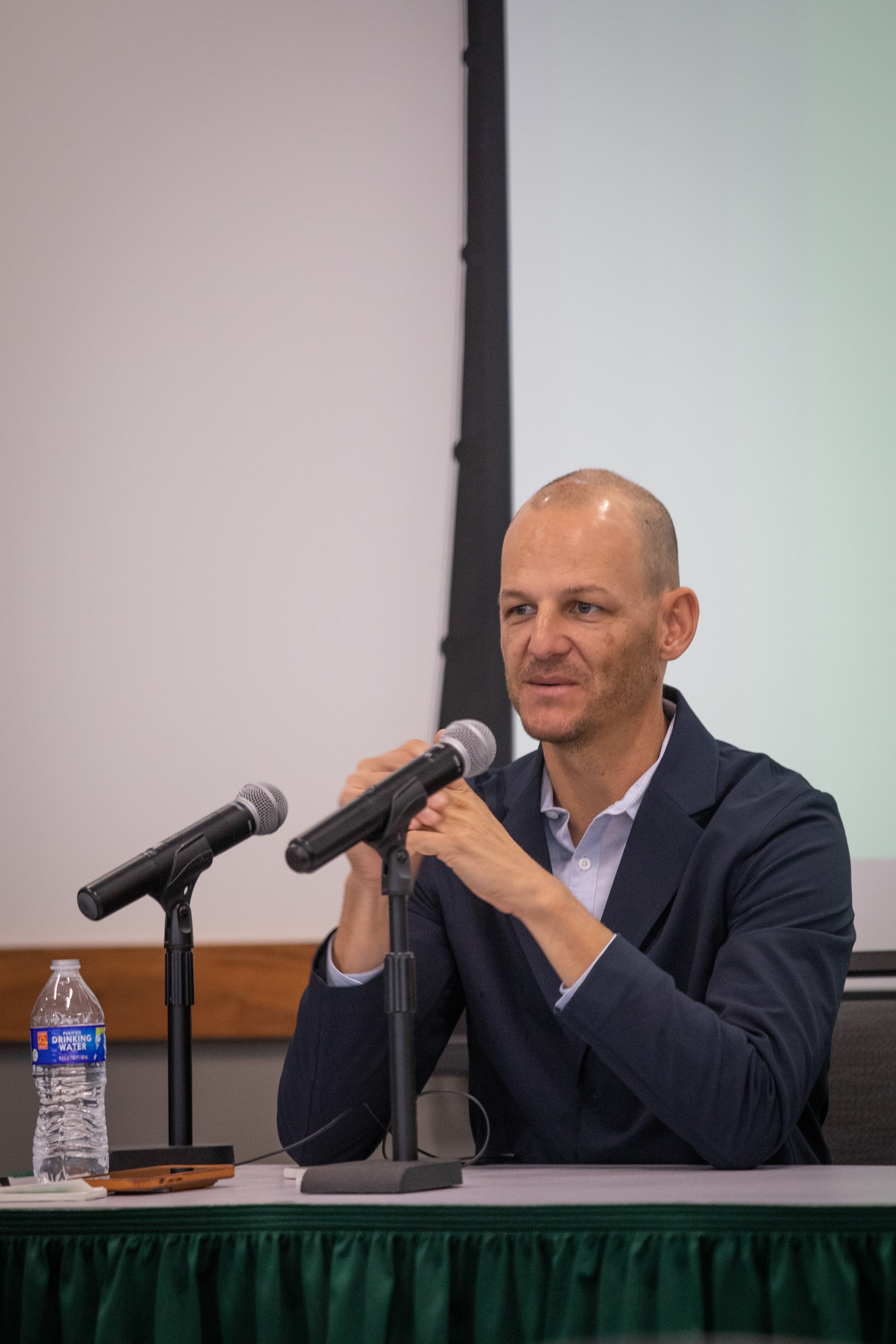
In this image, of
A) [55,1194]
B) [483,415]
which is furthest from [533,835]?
[483,415]

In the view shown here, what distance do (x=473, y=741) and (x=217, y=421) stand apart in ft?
4.01

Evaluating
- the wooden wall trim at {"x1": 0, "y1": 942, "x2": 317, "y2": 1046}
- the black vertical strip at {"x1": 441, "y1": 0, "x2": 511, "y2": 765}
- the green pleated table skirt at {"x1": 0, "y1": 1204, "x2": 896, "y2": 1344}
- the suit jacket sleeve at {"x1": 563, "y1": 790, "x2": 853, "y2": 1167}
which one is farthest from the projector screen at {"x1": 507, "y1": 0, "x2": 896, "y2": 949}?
the green pleated table skirt at {"x1": 0, "y1": 1204, "x2": 896, "y2": 1344}

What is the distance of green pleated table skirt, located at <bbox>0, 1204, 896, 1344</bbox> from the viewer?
0.82m

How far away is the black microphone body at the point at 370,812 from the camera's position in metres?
0.98

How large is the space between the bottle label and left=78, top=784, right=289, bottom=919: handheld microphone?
126mm

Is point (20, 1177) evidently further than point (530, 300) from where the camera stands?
No

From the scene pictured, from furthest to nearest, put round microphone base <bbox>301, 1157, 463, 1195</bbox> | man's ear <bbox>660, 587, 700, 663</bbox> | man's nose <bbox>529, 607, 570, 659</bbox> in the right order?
man's ear <bbox>660, 587, 700, 663</bbox> < man's nose <bbox>529, 607, 570, 659</bbox> < round microphone base <bbox>301, 1157, 463, 1195</bbox>

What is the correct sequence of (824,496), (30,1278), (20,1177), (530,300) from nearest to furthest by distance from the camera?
1. (30,1278)
2. (20,1177)
3. (824,496)
4. (530,300)

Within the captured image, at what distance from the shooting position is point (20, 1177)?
128cm

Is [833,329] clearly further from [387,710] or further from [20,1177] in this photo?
[20,1177]

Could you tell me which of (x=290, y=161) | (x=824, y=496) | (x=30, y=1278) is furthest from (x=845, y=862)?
(x=290, y=161)

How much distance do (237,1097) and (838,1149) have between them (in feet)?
3.09

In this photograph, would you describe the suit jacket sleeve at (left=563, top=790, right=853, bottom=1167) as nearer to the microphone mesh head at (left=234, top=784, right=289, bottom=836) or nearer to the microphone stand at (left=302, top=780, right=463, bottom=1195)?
the microphone stand at (left=302, top=780, right=463, bottom=1195)

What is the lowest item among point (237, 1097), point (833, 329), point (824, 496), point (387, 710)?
point (237, 1097)
